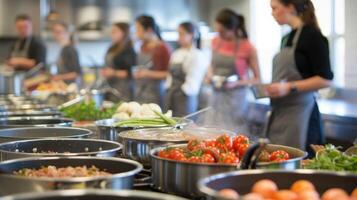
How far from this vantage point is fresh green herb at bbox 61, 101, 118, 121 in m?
3.66

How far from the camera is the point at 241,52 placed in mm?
5625

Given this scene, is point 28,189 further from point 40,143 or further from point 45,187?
point 40,143

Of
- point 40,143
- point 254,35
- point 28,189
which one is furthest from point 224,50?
point 28,189

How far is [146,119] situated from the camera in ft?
8.95

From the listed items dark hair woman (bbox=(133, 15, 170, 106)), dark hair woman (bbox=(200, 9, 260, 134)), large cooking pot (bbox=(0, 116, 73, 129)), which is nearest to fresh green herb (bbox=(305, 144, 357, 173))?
large cooking pot (bbox=(0, 116, 73, 129))

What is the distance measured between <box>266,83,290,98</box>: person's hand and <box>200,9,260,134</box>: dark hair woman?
5.73ft

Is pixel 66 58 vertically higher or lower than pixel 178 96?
higher

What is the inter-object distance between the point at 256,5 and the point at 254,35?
0.44 m

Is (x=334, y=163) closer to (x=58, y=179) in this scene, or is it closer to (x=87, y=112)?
(x=58, y=179)

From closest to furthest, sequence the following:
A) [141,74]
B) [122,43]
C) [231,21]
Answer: [231,21] < [141,74] < [122,43]

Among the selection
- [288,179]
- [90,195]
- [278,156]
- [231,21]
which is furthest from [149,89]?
[90,195]

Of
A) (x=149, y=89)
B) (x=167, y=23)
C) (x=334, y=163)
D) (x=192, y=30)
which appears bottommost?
(x=334, y=163)

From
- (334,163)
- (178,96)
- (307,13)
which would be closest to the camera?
(334,163)

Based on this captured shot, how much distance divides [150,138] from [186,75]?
394 cm
